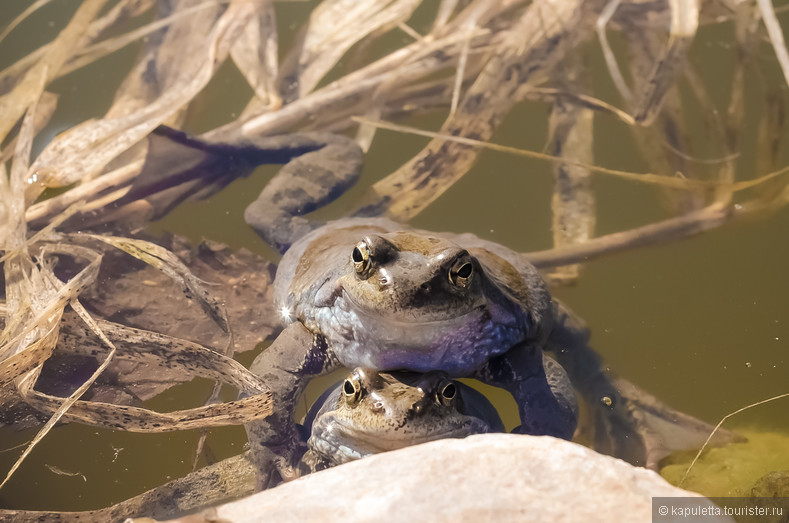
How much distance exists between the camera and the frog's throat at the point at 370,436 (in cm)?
263

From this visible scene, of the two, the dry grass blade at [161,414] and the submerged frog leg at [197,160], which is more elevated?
the submerged frog leg at [197,160]

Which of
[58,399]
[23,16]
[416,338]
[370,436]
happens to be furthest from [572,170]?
[23,16]

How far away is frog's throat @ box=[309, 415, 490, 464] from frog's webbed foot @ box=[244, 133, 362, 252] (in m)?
1.48

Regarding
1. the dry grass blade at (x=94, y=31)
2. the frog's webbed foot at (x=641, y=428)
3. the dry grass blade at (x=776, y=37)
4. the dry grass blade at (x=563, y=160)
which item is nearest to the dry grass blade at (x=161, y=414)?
the frog's webbed foot at (x=641, y=428)

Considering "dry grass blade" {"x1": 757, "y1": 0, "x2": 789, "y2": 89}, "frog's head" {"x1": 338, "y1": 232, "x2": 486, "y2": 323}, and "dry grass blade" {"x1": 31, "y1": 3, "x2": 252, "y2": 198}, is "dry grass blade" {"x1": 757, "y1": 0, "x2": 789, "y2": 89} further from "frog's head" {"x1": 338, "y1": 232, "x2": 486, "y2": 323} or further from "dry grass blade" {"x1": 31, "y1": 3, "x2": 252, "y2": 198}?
"dry grass blade" {"x1": 31, "y1": 3, "x2": 252, "y2": 198}

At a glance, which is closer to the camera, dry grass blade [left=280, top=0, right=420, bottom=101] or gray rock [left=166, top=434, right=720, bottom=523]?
gray rock [left=166, top=434, right=720, bottom=523]

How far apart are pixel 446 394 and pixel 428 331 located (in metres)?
0.30

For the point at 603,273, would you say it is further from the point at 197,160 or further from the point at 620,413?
the point at 197,160

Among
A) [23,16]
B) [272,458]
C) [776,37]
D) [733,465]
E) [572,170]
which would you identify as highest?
[23,16]

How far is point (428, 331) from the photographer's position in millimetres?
2824

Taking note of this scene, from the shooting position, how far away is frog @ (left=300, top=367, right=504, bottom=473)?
2.62 m

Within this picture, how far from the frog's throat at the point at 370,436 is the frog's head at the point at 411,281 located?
49cm

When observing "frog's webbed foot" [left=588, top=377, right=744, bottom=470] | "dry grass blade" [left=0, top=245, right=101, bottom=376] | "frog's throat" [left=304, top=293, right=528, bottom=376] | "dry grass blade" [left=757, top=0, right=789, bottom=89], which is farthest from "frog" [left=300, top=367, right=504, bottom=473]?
"dry grass blade" [left=757, top=0, right=789, bottom=89]

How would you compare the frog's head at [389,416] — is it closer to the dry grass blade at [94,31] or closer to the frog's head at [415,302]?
the frog's head at [415,302]
